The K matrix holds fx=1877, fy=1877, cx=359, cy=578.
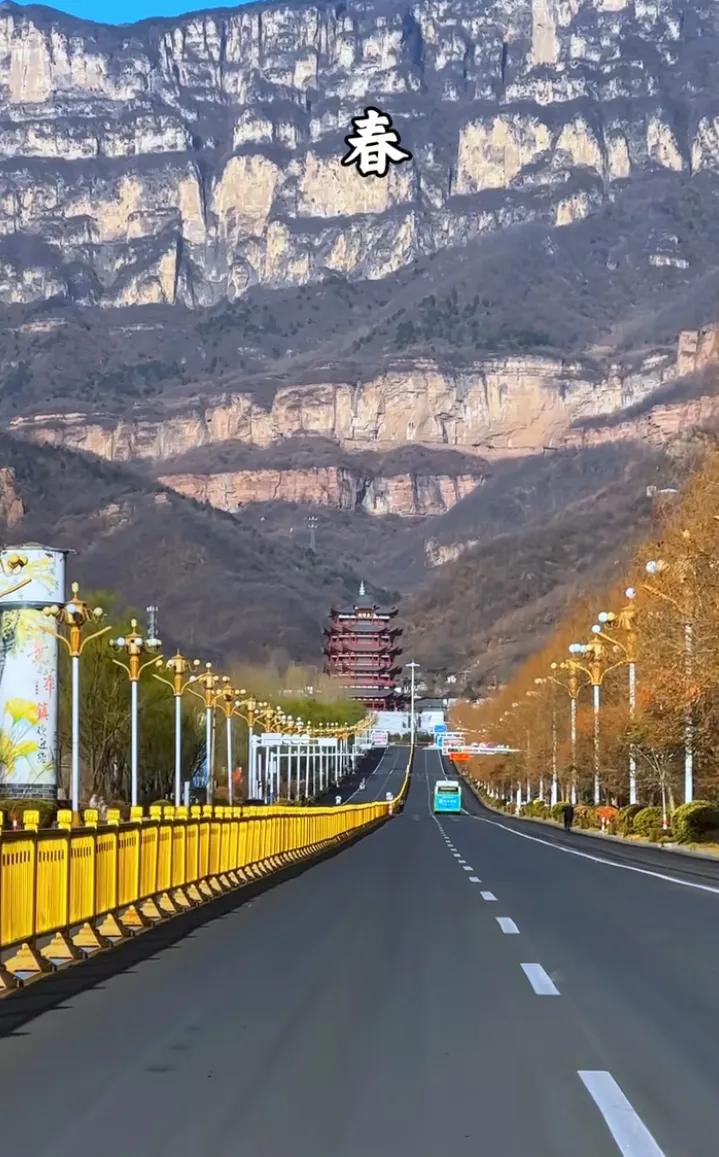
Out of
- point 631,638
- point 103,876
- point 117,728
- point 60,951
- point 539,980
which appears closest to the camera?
point 539,980

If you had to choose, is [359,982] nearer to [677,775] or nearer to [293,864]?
[293,864]

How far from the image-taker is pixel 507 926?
68.0 ft

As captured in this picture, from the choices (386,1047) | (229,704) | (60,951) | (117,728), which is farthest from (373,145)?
(386,1047)

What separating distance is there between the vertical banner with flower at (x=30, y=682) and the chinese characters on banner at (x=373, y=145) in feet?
107

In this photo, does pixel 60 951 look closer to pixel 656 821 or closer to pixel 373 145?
pixel 373 145

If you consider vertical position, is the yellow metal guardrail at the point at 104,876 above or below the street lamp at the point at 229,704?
below

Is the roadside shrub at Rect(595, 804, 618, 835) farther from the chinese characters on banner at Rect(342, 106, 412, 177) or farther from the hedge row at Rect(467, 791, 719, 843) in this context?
the chinese characters on banner at Rect(342, 106, 412, 177)

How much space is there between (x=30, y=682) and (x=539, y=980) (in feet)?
263

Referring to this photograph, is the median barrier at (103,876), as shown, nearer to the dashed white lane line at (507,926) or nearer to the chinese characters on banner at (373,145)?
the dashed white lane line at (507,926)

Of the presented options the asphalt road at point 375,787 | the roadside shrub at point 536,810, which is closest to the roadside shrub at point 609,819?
the roadside shrub at point 536,810

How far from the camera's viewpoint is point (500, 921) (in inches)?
848

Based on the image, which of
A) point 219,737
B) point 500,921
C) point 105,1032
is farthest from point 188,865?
point 219,737

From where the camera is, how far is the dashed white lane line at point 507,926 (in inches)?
782

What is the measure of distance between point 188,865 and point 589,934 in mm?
7397
